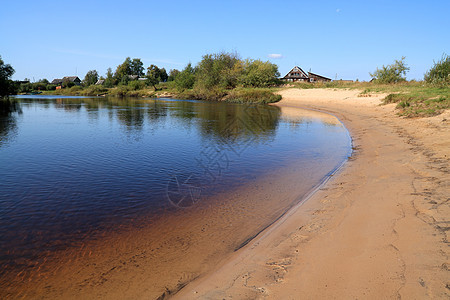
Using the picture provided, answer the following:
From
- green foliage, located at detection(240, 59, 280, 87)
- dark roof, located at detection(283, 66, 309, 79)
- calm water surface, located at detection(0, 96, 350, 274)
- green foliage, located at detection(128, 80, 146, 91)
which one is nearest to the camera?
calm water surface, located at detection(0, 96, 350, 274)

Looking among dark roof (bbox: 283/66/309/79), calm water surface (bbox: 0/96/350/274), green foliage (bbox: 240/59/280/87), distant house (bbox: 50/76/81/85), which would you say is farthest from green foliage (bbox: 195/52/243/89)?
distant house (bbox: 50/76/81/85)

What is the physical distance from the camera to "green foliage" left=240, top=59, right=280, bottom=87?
Answer: 216 ft

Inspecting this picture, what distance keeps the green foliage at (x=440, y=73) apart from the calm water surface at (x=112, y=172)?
19.9 meters

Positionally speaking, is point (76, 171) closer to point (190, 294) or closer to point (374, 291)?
point (190, 294)

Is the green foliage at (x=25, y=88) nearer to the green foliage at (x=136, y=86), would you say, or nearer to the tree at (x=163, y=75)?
the green foliage at (x=136, y=86)

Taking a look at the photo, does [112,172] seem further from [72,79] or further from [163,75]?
[72,79]

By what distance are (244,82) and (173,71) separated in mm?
71741

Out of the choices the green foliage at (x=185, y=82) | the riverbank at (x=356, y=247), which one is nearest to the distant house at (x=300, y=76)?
the green foliage at (x=185, y=82)

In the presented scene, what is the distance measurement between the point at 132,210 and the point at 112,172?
3634 mm

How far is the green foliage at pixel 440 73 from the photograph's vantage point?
29.6m

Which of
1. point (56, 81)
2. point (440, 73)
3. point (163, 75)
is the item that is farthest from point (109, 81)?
point (440, 73)

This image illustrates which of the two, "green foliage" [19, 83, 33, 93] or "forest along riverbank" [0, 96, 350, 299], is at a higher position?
"green foliage" [19, 83, 33, 93]

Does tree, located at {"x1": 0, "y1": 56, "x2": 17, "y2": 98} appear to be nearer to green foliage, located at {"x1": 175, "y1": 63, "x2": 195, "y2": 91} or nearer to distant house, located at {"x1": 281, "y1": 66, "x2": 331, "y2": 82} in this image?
green foliage, located at {"x1": 175, "y1": 63, "x2": 195, "y2": 91}

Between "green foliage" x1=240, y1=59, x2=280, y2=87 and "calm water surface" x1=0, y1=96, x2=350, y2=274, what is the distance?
162 feet
